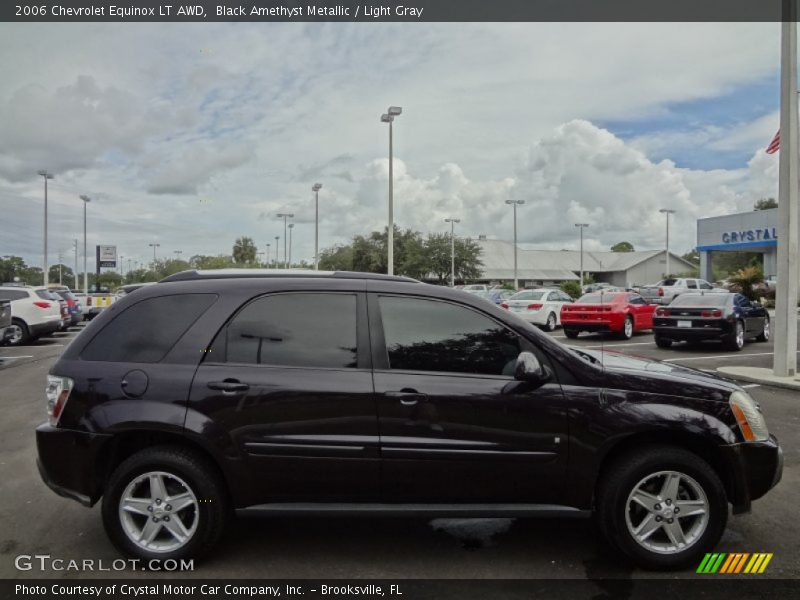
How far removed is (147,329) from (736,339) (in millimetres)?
14813

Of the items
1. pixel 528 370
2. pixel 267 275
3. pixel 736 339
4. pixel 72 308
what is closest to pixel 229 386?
pixel 267 275

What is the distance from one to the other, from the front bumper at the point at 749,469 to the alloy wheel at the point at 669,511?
0.80 feet

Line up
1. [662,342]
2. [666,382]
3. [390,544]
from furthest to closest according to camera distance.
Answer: [662,342]
[390,544]
[666,382]

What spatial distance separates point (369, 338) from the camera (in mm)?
3844

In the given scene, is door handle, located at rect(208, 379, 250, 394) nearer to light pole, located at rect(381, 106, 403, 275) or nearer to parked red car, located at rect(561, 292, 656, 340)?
parked red car, located at rect(561, 292, 656, 340)

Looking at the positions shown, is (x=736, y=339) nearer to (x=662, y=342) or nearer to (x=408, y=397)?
(x=662, y=342)

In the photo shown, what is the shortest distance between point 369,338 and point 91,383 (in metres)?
1.69

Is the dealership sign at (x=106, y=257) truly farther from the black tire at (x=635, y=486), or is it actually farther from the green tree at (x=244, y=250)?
the black tire at (x=635, y=486)

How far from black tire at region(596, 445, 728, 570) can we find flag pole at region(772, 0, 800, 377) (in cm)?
801

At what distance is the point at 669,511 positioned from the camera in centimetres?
376

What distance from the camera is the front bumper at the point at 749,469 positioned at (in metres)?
3.81

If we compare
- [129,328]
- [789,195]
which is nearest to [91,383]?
[129,328]

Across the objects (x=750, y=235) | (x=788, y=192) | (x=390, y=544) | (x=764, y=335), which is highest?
(x=750, y=235)

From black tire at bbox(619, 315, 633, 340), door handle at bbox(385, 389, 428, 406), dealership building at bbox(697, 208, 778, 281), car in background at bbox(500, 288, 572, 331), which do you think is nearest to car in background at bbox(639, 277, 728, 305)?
dealership building at bbox(697, 208, 778, 281)
